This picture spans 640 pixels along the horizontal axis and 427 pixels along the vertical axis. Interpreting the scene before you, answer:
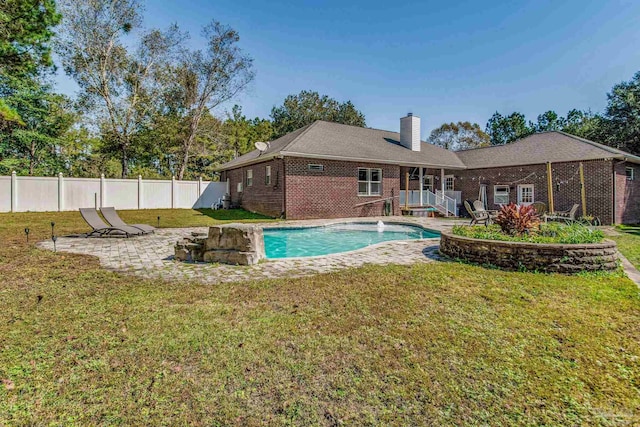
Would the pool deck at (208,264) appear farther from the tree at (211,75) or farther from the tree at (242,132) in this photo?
the tree at (242,132)

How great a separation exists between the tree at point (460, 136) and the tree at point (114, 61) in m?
37.8

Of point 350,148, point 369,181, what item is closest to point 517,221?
point 369,181

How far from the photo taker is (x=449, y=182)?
23312mm

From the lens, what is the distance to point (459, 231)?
7.82 meters

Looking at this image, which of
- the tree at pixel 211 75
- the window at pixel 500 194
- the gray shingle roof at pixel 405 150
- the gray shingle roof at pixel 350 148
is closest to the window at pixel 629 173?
the gray shingle roof at pixel 405 150

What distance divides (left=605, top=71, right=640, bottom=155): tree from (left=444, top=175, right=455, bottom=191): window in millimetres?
13934

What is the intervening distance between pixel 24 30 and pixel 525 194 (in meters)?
26.3

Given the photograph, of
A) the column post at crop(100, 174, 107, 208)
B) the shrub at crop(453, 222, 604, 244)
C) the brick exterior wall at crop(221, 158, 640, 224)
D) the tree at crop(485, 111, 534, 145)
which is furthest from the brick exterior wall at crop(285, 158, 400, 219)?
the tree at crop(485, 111, 534, 145)

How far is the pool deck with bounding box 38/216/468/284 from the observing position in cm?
574

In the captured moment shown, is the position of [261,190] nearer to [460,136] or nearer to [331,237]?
[331,237]

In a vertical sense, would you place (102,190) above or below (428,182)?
below

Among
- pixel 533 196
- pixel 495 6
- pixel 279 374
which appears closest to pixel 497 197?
pixel 533 196

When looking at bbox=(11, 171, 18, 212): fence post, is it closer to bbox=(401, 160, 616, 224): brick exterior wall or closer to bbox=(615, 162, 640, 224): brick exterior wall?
bbox=(401, 160, 616, 224): brick exterior wall

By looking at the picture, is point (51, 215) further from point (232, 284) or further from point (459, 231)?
point (459, 231)
